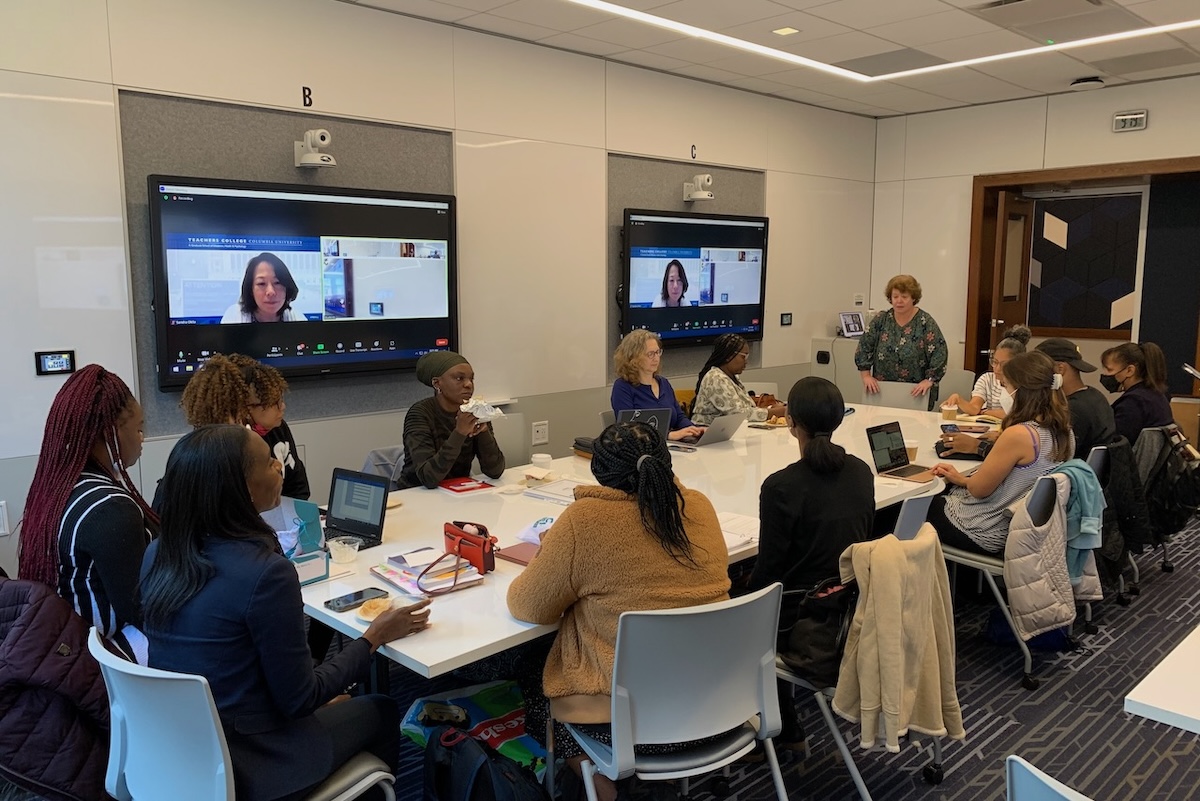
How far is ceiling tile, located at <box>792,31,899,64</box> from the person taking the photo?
5375 mm

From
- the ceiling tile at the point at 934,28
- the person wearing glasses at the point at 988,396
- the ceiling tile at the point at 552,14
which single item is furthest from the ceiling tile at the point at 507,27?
the person wearing glasses at the point at 988,396

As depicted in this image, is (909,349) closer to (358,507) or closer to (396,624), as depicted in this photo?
(358,507)

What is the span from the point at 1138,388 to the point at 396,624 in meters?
4.23

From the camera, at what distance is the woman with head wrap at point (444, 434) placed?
3.46 meters

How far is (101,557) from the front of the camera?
6.91 ft

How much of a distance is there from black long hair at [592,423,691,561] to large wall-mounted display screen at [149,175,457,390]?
2.79 m

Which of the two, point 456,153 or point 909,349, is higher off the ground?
point 456,153

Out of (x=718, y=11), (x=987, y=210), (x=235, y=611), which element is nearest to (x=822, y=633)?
(x=235, y=611)

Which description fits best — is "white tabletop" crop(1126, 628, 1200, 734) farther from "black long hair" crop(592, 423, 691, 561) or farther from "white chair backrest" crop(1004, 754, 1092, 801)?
"black long hair" crop(592, 423, 691, 561)

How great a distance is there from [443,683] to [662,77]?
471 cm

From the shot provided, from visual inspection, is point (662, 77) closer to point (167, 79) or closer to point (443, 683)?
point (167, 79)

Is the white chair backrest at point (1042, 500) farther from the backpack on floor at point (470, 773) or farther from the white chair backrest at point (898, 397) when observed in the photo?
the white chair backrest at point (898, 397)

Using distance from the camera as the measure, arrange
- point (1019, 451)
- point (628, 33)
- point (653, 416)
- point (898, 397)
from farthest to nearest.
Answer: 1. point (898, 397)
2. point (628, 33)
3. point (653, 416)
4. point (1019, 451)

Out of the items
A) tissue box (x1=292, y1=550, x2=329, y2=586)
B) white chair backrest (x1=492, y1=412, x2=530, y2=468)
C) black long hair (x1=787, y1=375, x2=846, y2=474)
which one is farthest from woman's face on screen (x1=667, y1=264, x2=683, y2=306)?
tissue box (x1=292, y1=550, x2=329, y2=586)
